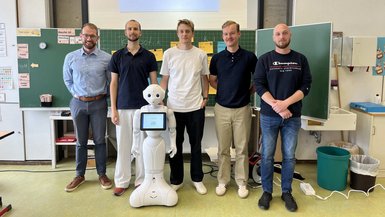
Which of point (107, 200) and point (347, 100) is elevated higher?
point (347, 100)

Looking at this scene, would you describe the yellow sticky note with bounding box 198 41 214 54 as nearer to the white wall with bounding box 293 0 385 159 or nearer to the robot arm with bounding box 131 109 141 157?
the white wall with bounding box 293 0 385 159

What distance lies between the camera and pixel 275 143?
2691 millimetres

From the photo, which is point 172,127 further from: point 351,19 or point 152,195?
point 351,19

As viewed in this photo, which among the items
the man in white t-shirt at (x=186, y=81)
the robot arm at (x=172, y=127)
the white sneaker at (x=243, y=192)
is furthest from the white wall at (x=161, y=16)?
the white sneaker at (x=243, y=192)

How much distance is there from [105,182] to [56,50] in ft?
5.40

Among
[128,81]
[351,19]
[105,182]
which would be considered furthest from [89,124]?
[351,19]

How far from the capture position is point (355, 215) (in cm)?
257

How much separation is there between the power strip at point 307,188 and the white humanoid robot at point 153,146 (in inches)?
49.0

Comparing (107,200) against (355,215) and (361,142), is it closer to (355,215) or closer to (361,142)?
(355,215)

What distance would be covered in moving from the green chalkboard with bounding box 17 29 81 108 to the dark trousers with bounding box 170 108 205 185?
1.59 meters

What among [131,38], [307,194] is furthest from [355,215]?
[131,38]

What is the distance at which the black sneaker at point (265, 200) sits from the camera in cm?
266

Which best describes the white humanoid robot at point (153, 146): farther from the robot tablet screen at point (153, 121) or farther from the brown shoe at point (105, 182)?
the brown shoe at point (105, 182)

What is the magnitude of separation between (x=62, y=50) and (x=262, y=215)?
2.79 meters
